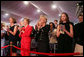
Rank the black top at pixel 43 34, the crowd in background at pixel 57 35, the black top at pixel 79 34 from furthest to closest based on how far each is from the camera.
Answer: the black top at pixel 43 34 < the crowd in background at pixel 57 35 < the black top at pixel 79 34

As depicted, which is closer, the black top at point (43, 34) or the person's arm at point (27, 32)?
the black top at point (43, 34)

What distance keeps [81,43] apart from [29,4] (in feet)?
22.5

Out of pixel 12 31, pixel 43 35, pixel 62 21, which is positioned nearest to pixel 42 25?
pixel 43 35

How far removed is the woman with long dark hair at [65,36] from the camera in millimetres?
3184

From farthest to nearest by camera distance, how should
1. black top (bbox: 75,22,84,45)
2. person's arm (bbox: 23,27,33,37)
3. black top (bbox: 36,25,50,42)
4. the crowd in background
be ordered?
person's arm (bbox: 23,27,33,37), black top (bbox: 36,25,50,42), the crowd in background, black top (bbox: 75,22,84,45)

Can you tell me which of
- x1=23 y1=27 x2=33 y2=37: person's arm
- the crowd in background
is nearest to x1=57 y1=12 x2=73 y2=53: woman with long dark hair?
the crowd in background

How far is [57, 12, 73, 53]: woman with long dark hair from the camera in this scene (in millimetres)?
3184

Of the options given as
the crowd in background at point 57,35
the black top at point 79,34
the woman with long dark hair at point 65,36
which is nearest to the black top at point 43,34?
the crowd in background at point 57,35

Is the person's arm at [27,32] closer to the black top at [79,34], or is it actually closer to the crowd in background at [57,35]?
the crowd in background at [57,35]

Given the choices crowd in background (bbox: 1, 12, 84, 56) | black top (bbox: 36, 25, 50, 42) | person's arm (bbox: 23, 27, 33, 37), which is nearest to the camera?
crowd in background (bbox: 1, 12, 84, 56)

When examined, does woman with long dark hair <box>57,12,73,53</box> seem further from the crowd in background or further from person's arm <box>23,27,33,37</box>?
person's arm <box>23,27,33,37</box>

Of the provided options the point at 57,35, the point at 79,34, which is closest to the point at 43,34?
the point at 57,35

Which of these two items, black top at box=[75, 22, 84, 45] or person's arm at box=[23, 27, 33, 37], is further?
person's arm at box=[23, 27, 33, 37]

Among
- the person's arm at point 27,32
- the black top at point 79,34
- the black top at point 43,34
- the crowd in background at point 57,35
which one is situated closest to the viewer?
the black top at point 79,34
